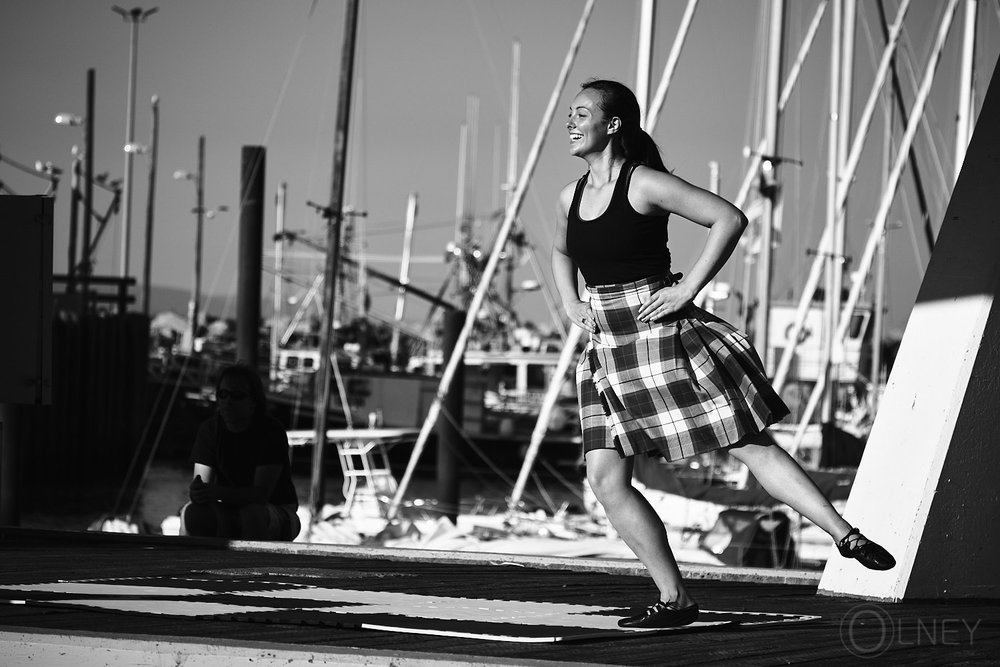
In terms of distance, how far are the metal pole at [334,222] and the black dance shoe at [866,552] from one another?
648 inches

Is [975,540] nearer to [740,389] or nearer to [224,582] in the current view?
[740,389]

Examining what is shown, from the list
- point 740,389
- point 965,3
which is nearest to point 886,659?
point 740,389

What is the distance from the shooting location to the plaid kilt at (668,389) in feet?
13.1

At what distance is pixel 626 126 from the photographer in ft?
13.4

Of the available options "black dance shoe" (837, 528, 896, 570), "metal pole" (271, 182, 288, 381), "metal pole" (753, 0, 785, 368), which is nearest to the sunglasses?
"black dance shoe" (837, 528, 896, 570)

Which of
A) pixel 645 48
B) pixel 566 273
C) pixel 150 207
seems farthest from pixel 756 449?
pixel 150 207

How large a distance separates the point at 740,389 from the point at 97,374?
121ft

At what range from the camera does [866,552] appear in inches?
155

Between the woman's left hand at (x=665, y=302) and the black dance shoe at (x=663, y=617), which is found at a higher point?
the woman's left hand at (x=665, y=302)

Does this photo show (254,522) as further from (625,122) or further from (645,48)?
(645,48)

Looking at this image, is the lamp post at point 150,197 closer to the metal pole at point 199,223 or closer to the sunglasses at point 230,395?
the metal pole at point 199,223

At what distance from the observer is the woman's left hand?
12.8ft

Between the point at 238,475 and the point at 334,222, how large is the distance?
Result: 13592mm

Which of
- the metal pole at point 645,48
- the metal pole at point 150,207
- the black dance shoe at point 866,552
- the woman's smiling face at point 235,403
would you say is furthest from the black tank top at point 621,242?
the metal pole at point 150,207
